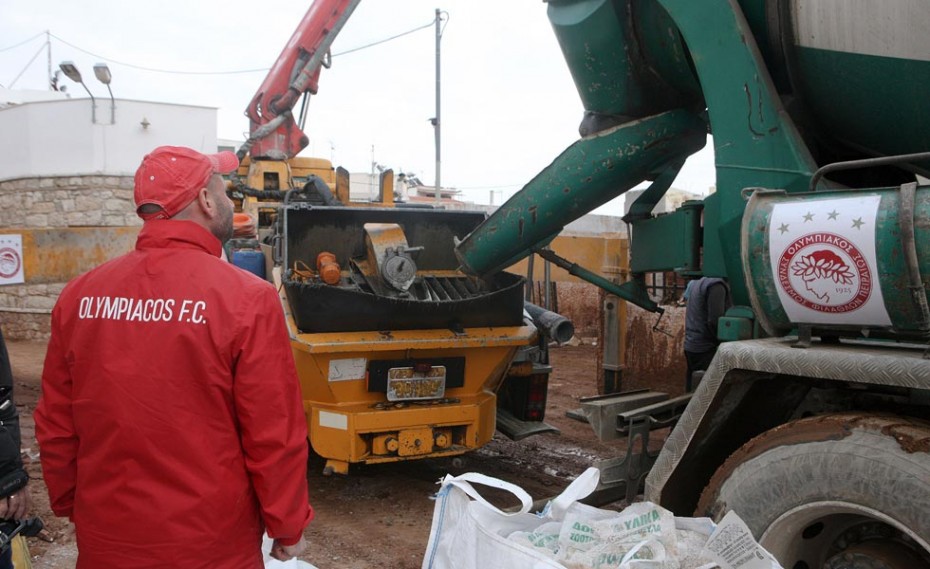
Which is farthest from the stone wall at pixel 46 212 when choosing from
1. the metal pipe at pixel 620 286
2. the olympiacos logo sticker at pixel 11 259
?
the metal pipe at pixel 620 286

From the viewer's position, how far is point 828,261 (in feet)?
7.25

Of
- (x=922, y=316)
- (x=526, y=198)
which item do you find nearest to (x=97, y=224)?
(x=526, y=198)

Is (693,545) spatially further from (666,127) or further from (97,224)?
(97,224)

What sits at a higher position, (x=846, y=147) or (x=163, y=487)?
(x=846, y=147)

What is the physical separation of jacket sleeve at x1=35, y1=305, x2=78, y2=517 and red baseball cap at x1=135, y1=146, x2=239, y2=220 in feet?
1.28

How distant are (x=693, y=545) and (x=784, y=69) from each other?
1.73 m

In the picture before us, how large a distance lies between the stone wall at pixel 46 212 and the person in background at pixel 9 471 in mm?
11941

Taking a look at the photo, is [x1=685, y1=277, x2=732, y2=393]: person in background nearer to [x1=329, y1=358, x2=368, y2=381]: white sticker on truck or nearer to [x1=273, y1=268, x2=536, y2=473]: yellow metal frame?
Answer: [x1=273, y1=268, x2=536, y2=473]: yellow metal frame

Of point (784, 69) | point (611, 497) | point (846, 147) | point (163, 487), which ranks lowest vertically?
point (611, 497)

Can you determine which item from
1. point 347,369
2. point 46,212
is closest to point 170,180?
point 347,369

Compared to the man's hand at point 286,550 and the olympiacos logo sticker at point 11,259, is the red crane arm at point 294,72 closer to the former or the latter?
the olympiacos logo sticker at point 11,259

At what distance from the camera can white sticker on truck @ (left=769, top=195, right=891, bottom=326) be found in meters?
2.15

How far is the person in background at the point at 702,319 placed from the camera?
5.74m

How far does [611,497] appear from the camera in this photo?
11.2 feet
